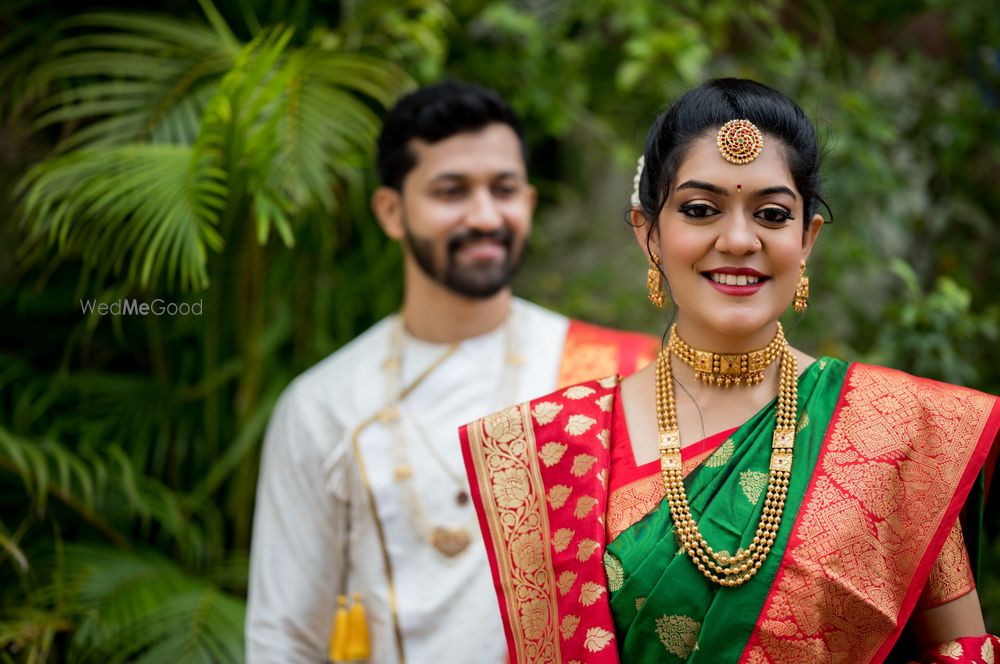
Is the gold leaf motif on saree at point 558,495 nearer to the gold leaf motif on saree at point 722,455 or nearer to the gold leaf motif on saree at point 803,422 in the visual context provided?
the gold leaf motif on saree at point 722,455

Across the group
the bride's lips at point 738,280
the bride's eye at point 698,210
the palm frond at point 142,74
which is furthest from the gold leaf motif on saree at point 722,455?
the palm frond at point 142,74

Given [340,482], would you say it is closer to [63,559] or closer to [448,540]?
[448,540]

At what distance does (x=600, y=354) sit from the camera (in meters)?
2.42

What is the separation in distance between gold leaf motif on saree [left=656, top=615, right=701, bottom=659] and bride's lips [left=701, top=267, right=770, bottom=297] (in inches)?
17.8

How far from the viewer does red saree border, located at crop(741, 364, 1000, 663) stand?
133 centimetres

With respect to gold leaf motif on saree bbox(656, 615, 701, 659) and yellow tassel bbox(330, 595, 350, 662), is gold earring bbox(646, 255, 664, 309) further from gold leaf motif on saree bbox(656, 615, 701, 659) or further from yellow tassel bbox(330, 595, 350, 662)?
yellow tassel bbox(330, 595, 350, 662)

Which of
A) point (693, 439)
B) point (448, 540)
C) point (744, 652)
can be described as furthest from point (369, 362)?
point (744, 652)

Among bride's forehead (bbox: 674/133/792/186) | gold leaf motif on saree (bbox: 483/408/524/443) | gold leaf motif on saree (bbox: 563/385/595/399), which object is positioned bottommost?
gold leaf motif on saree (bbox: 483/408/524/443)

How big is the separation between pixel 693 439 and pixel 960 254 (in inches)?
89.6

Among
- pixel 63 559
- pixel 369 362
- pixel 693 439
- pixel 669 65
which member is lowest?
pixel 63 559

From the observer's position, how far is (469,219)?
7.95ft

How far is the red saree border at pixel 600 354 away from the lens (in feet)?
7.78

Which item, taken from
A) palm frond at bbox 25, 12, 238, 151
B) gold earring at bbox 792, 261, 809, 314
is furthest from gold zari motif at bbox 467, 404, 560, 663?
palm frond at bbox 25, 12, 238, 151

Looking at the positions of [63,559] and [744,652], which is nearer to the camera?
[744,652]
